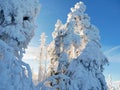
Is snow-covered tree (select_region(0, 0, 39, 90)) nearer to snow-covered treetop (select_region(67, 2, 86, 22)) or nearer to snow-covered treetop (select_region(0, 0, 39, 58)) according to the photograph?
snow-covered treetop (select_region(0, 0, 39, 58))

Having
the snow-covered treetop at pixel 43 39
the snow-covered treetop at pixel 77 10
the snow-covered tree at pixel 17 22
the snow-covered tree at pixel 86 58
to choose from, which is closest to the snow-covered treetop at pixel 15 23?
the snow-covered tree at pixel 17 22

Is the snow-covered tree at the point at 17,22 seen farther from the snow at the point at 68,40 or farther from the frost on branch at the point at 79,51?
the frost on branch at the point at 79,51

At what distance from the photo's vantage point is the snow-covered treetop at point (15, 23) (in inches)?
639

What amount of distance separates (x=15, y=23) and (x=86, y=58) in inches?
308

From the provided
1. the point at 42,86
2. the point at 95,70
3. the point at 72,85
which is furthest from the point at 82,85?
the point at 42,86

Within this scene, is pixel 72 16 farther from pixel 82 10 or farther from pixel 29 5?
pixel 29 5

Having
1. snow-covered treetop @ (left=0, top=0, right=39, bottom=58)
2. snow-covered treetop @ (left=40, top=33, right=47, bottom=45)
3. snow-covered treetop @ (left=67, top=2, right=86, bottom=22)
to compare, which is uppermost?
snow-covered treetop @ (left=40, top=33, right=47, bottom=45)

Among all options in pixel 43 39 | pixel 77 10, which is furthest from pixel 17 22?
pixel 43 39

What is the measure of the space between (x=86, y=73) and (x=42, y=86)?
604 inches

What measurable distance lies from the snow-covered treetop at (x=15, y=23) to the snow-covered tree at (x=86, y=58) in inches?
208

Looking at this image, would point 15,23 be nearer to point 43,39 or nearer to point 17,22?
point 17,22

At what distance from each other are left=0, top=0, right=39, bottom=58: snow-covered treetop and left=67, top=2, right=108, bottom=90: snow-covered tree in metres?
5.28

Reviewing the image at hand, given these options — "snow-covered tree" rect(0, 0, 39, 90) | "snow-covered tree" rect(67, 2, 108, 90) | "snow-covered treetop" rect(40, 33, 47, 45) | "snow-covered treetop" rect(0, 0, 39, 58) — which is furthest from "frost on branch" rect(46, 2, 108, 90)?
"snow-covered treetop" rect(40, 33, 47, 45)

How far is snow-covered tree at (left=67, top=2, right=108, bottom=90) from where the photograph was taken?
66.5 ft
